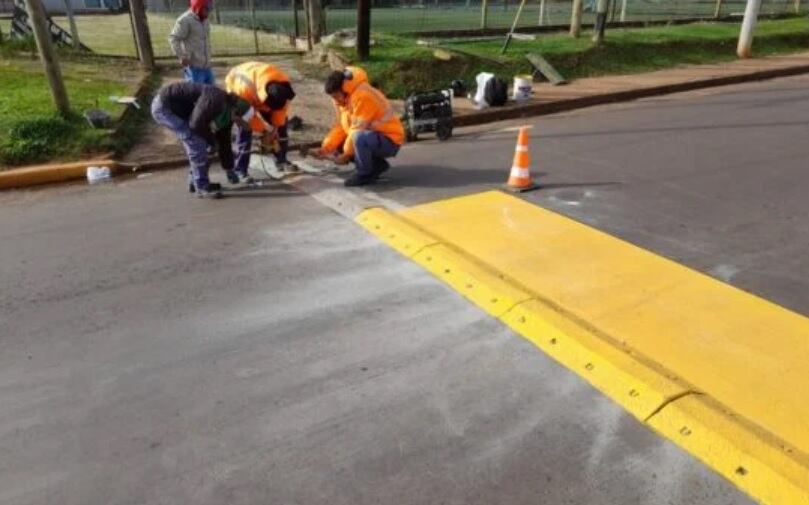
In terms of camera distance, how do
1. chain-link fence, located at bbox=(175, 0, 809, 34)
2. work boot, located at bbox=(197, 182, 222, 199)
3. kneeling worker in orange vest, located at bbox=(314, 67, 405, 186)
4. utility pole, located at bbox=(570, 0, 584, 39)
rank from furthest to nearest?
chain-link fence, located at bbox=(175, 0, 809, 34) < utility pole, located at bbox=(570, 0, 584, 39) < work boot, located at bbox=(197, 182, 222, 199) < kneeling worker in orange vest, located at bbox=(314, 67, 405, 186)

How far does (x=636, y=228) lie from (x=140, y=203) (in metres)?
4.42

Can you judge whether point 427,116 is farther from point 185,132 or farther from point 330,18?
point 330,18

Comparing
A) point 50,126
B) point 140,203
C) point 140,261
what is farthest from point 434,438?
point 50,126

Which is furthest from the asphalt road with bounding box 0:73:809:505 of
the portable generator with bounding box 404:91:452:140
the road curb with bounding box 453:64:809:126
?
the road curb with bounding box 453:64:809:126

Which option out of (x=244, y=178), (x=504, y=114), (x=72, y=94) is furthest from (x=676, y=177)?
(x=72, y=94)

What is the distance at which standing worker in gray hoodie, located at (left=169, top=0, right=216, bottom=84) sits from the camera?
309 inches

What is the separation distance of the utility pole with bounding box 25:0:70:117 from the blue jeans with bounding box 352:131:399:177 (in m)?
3.92

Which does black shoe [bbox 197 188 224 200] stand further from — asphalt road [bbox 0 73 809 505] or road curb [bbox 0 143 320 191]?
road curb [bbox 0 143 320 191]

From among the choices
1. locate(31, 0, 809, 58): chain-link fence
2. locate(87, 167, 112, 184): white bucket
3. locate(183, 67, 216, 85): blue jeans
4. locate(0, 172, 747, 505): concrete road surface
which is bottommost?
locate(87, 167, 112, 184): white bucket

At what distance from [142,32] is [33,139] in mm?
5022

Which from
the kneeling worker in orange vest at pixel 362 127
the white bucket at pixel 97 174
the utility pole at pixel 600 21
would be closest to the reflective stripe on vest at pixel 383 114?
the kneeling worker in orange vest at pixel 362 127

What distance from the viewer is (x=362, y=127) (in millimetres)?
6156

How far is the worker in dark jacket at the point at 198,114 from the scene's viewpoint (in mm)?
5676

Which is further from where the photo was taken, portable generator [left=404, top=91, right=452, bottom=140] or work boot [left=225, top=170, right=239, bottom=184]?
portable generator [left=404, top=91, right=452, bottom=140]
